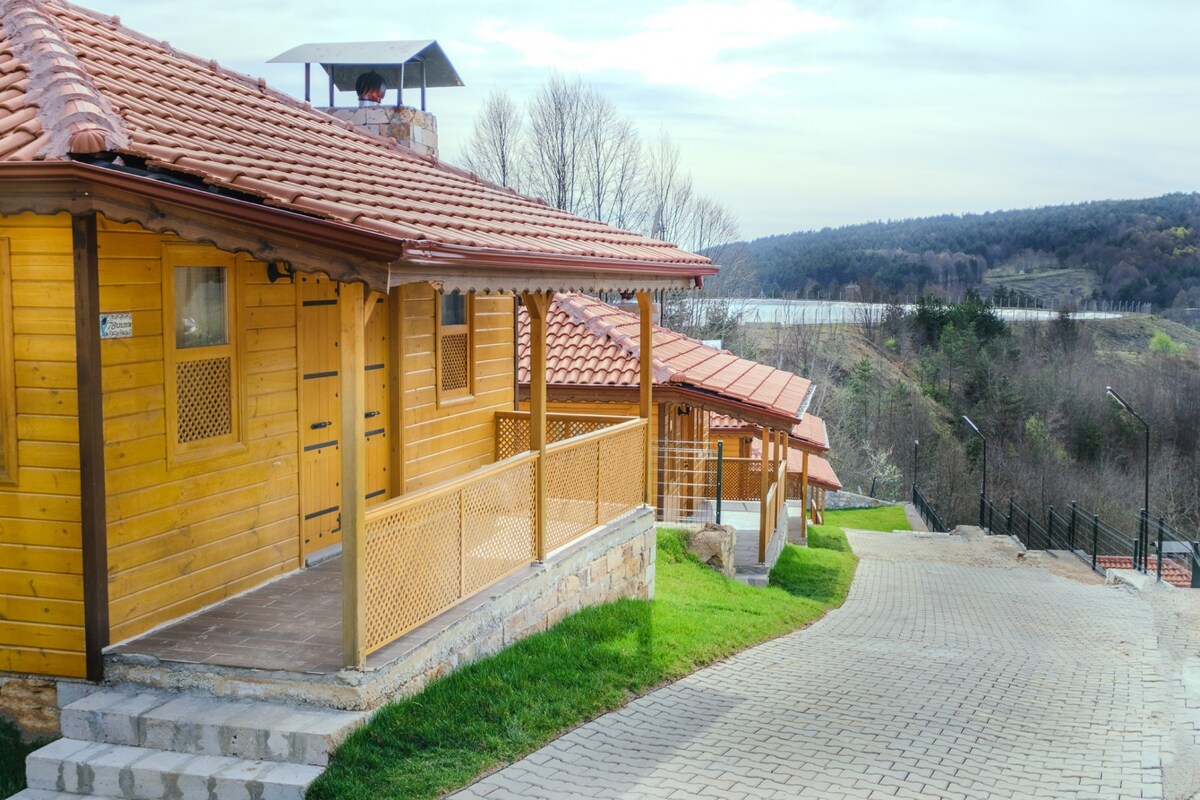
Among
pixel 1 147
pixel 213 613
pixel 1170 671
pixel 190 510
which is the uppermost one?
pixel 1 147

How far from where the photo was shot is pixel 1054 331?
309ft

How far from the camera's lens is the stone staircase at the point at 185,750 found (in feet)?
19.0

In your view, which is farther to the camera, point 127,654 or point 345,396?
point 127,654

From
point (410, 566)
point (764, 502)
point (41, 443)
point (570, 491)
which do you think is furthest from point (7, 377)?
point (764, 502)

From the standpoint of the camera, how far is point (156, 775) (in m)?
5.82

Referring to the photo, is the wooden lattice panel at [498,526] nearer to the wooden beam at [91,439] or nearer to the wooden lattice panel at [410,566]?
the wooden lattice panel at [410,566]

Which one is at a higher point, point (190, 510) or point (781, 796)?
point (190, 510)

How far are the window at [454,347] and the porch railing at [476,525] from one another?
1605 mm

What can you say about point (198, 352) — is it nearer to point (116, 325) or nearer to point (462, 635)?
point (116, 325)

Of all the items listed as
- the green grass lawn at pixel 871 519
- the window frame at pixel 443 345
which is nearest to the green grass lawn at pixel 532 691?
the window frame at pixel 443 345

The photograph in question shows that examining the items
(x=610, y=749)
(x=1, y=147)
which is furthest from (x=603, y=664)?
(x=1, y=147)

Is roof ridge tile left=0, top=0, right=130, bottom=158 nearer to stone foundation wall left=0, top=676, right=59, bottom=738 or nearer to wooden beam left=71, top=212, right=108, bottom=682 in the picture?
wooden beam left=71, top=212, right=108, bottom=682

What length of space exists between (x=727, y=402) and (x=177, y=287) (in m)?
11.2

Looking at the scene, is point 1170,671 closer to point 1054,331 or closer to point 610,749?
point 610,749
